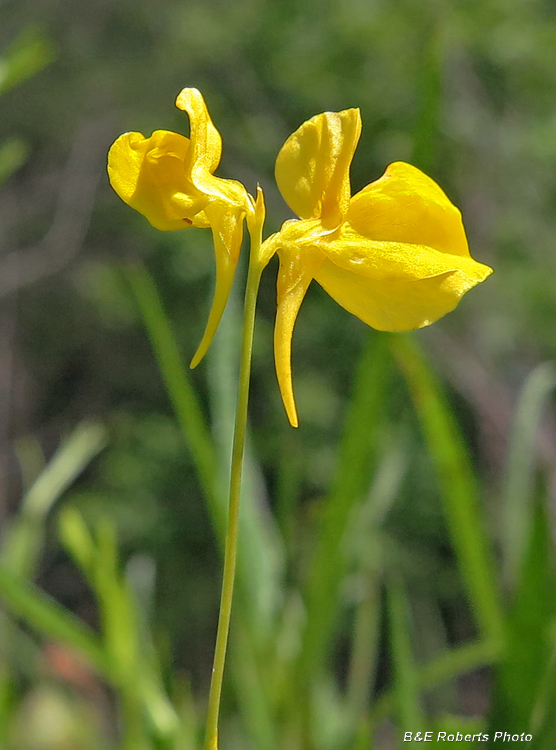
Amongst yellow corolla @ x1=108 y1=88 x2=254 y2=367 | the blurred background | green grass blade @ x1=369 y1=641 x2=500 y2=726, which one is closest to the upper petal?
yellow corolla @ x1=108 y1=88 x2=254 y2=367

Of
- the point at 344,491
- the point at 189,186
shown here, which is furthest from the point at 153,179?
the point at 344,491

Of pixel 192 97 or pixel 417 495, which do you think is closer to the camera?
pixel 192 97

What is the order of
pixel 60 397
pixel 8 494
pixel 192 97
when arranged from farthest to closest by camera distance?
pixel 60 397 < pixel 8 494 < pixel 192 97

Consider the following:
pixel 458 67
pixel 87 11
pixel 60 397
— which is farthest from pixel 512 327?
pixel 87 11

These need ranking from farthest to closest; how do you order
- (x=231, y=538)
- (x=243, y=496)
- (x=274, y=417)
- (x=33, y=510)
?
(x=274, y=417) < (x=33, y=510) < (x=243, y=496) < (x=231, y=538)

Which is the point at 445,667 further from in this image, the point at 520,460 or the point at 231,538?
the point at 231,538

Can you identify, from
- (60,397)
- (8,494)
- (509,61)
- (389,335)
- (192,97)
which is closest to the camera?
(192,97)

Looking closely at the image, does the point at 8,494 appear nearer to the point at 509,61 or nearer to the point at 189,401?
the point at 509,61
